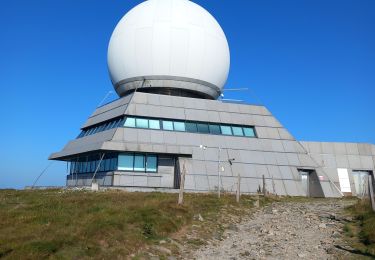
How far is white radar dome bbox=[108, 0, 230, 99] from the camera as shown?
3981 cm

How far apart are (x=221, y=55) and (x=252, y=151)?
11787 mm

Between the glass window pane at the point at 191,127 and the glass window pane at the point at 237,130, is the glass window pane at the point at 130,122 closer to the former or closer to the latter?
the glass window pane at the point at 191,127

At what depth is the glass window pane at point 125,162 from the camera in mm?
33844

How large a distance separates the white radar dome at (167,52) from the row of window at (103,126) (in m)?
4.88

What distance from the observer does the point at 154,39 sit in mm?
39844

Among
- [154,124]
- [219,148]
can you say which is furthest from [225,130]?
[154,124]

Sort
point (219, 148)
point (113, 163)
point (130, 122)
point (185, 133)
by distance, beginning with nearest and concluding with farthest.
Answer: point (113, 163) < point (130, 122) < point (219, 148) < point (185, 133)

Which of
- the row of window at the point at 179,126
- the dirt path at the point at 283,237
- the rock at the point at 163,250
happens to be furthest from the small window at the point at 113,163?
the rock at the point at 163,250

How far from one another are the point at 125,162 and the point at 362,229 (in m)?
21.2

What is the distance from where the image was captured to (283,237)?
657 inches

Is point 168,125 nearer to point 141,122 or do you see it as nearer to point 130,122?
point 141,122

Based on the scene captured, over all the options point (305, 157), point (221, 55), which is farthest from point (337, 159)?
point (221, 55)

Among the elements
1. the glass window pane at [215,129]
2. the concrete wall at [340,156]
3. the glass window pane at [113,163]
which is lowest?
the glass window pane at [113,163]

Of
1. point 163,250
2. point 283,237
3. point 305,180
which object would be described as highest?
point 305,180
